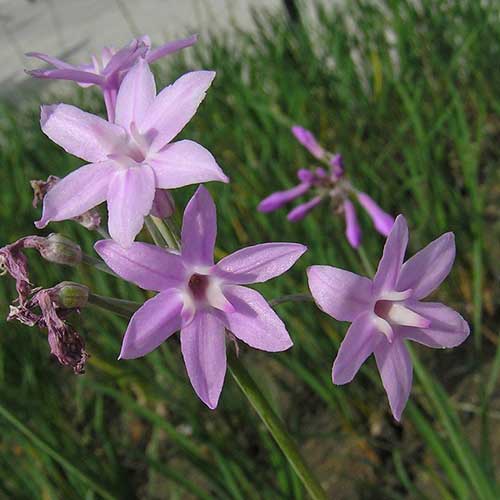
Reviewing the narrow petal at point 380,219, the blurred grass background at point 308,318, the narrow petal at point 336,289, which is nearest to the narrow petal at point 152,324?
the narrow petal at point 336,289

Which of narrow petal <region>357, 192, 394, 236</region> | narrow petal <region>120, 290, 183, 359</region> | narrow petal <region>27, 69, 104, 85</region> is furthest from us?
narrow petal <region>357, 192, 394, 236</region>

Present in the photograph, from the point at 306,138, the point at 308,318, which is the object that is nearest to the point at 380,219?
the point at 306,138

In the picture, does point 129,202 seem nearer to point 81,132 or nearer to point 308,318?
point 81,132

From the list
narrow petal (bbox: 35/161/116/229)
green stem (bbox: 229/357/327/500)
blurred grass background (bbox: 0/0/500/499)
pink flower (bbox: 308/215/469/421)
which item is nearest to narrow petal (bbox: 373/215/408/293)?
pink flower (bbox: 308/215/469/421)

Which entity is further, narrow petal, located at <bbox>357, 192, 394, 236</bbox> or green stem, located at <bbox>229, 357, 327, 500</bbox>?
narrow petal, located at <bbox>357, 192, 394, 236</bbox>

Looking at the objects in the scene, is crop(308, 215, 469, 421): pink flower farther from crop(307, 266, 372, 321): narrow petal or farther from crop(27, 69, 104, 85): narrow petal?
crop(27, 69, 104, 85): narrow petal

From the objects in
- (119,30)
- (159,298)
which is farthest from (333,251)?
(119,30)
